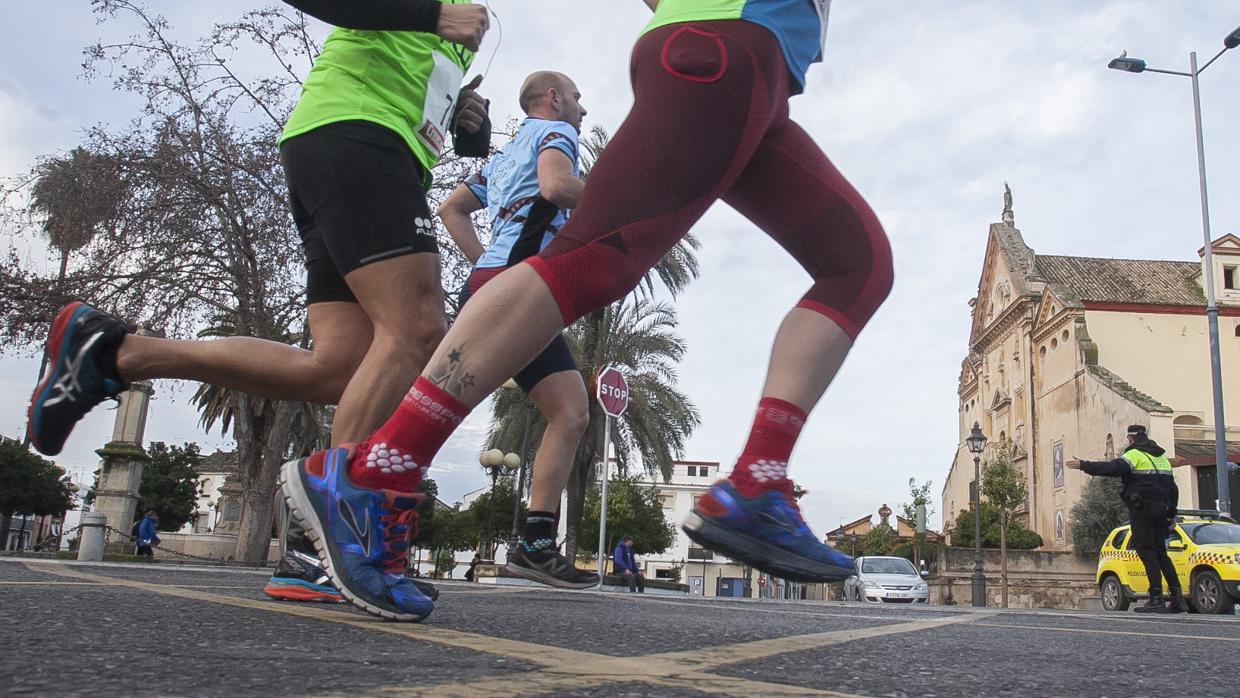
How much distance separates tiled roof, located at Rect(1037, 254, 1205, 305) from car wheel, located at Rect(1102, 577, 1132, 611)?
26493 millimetres

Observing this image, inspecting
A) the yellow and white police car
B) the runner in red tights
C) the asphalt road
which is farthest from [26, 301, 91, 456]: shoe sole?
the yellow and white police car

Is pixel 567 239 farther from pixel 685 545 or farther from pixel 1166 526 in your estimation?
pixel 685 545

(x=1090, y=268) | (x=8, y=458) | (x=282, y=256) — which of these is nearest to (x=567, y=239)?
(x=282, y=256)

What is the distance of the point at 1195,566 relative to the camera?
11930 mm

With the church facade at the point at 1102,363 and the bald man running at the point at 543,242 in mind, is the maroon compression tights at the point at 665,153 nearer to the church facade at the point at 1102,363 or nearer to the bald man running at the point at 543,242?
the bald man running at the point at 543,242

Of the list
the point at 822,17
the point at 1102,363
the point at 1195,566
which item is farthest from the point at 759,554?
the point at 1102,363

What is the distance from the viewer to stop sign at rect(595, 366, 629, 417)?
914 centimetres

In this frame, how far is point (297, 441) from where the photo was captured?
2702cm

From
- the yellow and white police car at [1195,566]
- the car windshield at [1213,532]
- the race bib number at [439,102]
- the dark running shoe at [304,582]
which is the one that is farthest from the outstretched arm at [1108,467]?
the dark running shoe at [304,582]

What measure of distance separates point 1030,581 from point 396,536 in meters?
31.7

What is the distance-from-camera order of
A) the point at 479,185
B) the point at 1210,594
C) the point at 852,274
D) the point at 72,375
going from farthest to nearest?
1. the point at 1210,594
2. the point at 479,185
3. the point at 72,375
4. the point at 852,274

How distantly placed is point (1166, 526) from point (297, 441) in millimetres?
22623

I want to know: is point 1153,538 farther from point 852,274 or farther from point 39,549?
point 39,549

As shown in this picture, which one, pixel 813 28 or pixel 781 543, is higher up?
pixel 813 28
